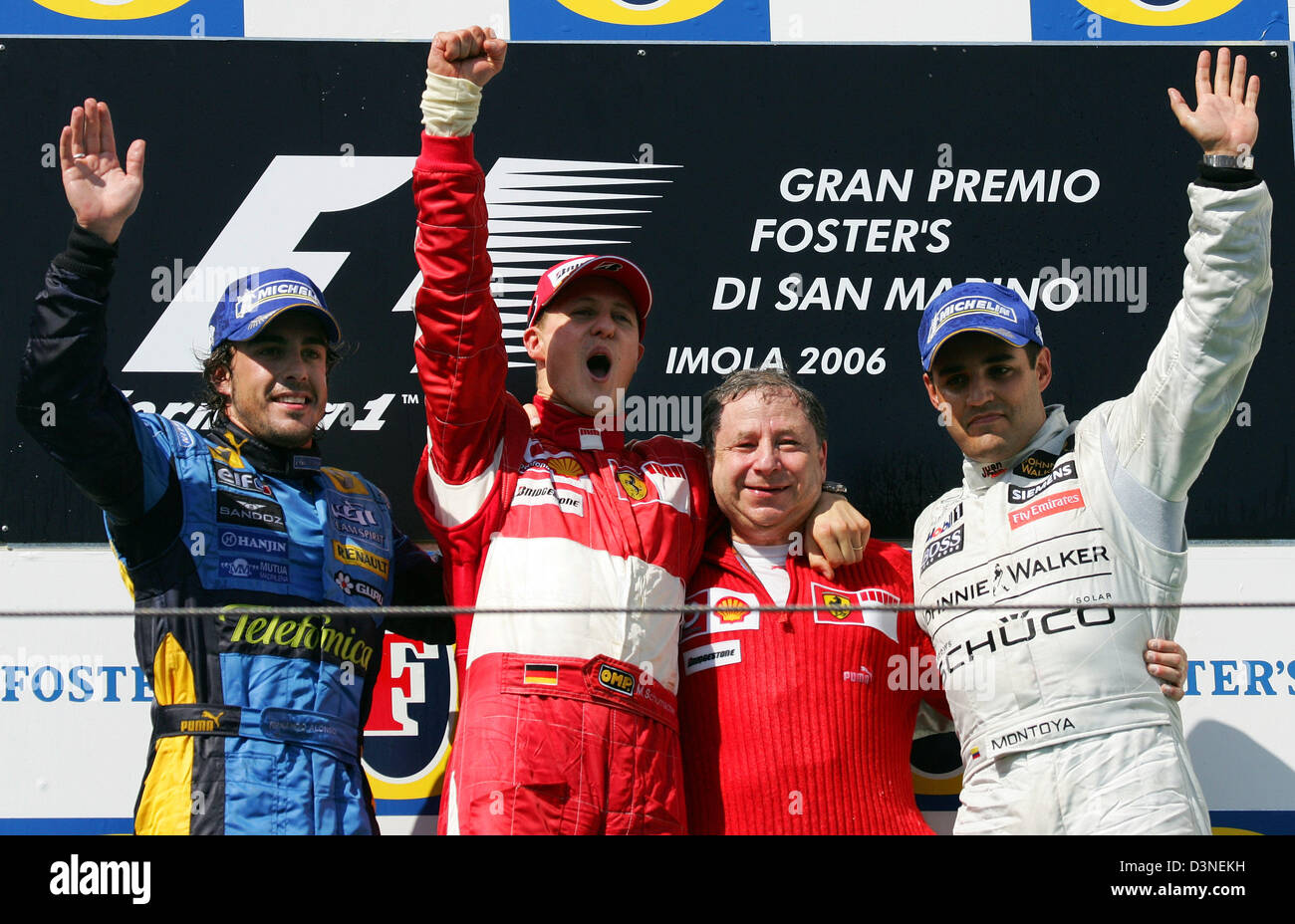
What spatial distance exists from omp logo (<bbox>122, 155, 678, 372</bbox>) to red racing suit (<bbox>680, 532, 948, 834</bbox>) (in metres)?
0.72

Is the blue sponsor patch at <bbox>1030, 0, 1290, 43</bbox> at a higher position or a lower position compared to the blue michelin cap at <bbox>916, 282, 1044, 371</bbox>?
higher

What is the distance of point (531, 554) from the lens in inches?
80.7

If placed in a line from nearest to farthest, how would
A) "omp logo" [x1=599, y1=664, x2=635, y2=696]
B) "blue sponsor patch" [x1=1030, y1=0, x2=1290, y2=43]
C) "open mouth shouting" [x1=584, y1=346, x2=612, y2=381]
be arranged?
"omp logo" [x1=599, y1=664, x2=635, y2=696] < "open mouth shouting" [x1=584, y1=346, x2=612, y2=381] < "blue sponsor patch" [x1=1030, y1=0, x2=1290, y2=43]

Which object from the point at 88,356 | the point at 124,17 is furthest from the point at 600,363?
the point at 124,17

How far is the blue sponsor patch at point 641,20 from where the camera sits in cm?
266

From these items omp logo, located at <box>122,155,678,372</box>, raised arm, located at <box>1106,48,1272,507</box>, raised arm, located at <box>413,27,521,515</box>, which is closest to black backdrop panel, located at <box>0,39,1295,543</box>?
omp logo, located at <box>122,155,678,372</box>

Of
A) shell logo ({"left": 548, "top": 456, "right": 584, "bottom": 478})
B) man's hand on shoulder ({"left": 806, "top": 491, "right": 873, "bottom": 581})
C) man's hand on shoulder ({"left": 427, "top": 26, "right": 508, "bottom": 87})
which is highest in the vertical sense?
man's hand on shoulder ({"left": 427, "top": 26, "right": 508, "bottom": 87})

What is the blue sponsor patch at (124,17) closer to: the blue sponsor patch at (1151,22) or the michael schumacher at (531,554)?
the michael schumacher at (531,554)

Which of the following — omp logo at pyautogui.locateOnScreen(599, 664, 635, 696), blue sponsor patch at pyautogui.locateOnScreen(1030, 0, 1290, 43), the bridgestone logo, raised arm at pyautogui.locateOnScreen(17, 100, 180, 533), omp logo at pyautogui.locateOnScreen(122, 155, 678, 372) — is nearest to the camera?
raised arm at pyautogui.locateOnScreen(17, 100, 180, 533)

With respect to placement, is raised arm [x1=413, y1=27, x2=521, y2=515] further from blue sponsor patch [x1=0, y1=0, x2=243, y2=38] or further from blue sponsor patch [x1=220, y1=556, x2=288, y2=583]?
blue sponsor patch [x1=0, y1=0, x2=243, y2=38]

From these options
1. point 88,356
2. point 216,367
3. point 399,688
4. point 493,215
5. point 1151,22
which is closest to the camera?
point 88,356

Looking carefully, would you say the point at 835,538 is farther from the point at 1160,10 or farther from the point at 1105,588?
the point at 1160,10

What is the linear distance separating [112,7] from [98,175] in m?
0.86

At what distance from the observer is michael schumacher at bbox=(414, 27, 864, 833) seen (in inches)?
75.6
